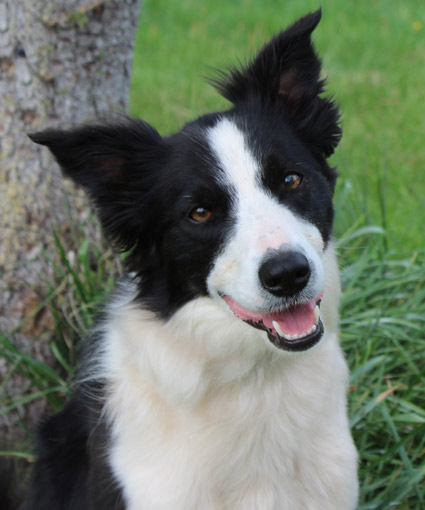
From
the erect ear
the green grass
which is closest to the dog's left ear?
the erect ear

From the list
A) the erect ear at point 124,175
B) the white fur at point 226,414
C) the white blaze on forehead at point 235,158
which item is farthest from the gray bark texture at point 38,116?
the white blaze on forehead at point 235,158

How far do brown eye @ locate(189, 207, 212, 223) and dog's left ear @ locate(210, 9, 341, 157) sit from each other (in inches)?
21.6

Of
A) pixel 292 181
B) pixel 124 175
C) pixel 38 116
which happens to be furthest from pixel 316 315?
pixel 38 116

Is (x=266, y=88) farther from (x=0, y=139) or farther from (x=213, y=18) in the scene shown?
(x=213, y=18)

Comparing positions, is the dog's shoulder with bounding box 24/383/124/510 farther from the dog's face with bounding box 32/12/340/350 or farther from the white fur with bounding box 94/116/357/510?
the dog's face with bounding box 32/12/340/350

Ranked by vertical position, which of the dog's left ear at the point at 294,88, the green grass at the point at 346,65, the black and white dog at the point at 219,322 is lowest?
the black and white dog at the point at 219,322

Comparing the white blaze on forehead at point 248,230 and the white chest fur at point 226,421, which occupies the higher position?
the white blaze on forehead at point 248,230

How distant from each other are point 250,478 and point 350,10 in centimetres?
781

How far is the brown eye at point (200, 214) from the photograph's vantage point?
279 centimetres

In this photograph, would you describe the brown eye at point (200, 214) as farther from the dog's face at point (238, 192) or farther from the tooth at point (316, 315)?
the tooth at point (316, 315)

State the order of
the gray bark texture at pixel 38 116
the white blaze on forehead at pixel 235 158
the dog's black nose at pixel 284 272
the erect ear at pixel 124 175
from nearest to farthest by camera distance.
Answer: the dog's black nose at pixel 284 272 < the white blaze on forehead at pixel 235 158 < the erect ear at pixel 124 175 < the gray bark texture at pixel 38 116

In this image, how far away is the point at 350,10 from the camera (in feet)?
30.9

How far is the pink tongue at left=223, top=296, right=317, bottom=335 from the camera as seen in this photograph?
265 cm

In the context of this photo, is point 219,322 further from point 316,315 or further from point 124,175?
point 124,175
